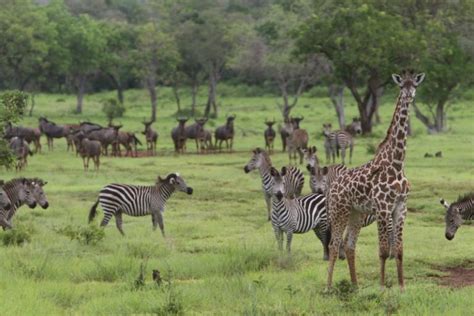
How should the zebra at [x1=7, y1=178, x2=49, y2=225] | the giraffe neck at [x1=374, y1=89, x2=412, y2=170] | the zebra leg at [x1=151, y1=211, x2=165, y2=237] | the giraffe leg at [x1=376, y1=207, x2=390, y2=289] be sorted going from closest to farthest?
the giraffe leg at [x1=376, y1=207, x2=390, y2=289] < the giraffe neck at [x1=374, y1=89, x2=412, y2=170] < the zebra leg at [x1=151, y1=211, x2=165, y2=237] < the zebra at [x1=7, y1=178, x2=49, y2=225]

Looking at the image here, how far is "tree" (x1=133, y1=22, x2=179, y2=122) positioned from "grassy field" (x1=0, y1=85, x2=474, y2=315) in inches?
1047

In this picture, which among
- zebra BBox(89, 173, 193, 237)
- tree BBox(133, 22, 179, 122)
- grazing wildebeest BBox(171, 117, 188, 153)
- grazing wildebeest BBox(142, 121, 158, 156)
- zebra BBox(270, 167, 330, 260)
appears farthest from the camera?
tree BBox(133, 22, 179, 122)

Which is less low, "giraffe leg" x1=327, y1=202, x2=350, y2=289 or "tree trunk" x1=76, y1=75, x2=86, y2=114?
"tree trunk" x1=76, y1=75, x2=86, y2=114

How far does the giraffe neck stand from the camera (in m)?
10.3

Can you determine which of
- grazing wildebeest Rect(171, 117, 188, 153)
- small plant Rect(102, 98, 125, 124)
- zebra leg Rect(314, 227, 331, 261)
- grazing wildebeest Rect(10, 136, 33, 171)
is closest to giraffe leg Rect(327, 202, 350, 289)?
zebra leg Rect(314, 227, 331, 261)

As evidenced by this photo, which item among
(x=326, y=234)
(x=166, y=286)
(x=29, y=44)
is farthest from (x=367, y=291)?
(x=29, y=44)

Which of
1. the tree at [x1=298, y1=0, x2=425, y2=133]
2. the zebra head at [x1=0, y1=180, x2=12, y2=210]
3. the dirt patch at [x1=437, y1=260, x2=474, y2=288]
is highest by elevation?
the tree at [x1=298, y1=0, x2=425, y2=133]

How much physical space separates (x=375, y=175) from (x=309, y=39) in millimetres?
28056

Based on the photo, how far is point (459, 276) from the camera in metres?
12.0

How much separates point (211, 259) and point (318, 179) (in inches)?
206

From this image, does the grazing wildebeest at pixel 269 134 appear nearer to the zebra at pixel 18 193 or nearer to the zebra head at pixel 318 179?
the zebra head at pixel 318 179

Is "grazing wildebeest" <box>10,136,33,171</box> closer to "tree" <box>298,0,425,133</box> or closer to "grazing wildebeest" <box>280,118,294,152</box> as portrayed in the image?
"grazing wildebeest" <box>280,118,294,152</box>

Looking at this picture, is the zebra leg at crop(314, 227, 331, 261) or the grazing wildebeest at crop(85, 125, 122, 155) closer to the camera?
the zebra leg at crop(314, 227, 331, 261)

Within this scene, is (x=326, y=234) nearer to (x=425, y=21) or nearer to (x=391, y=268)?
(x=391, y=268)
